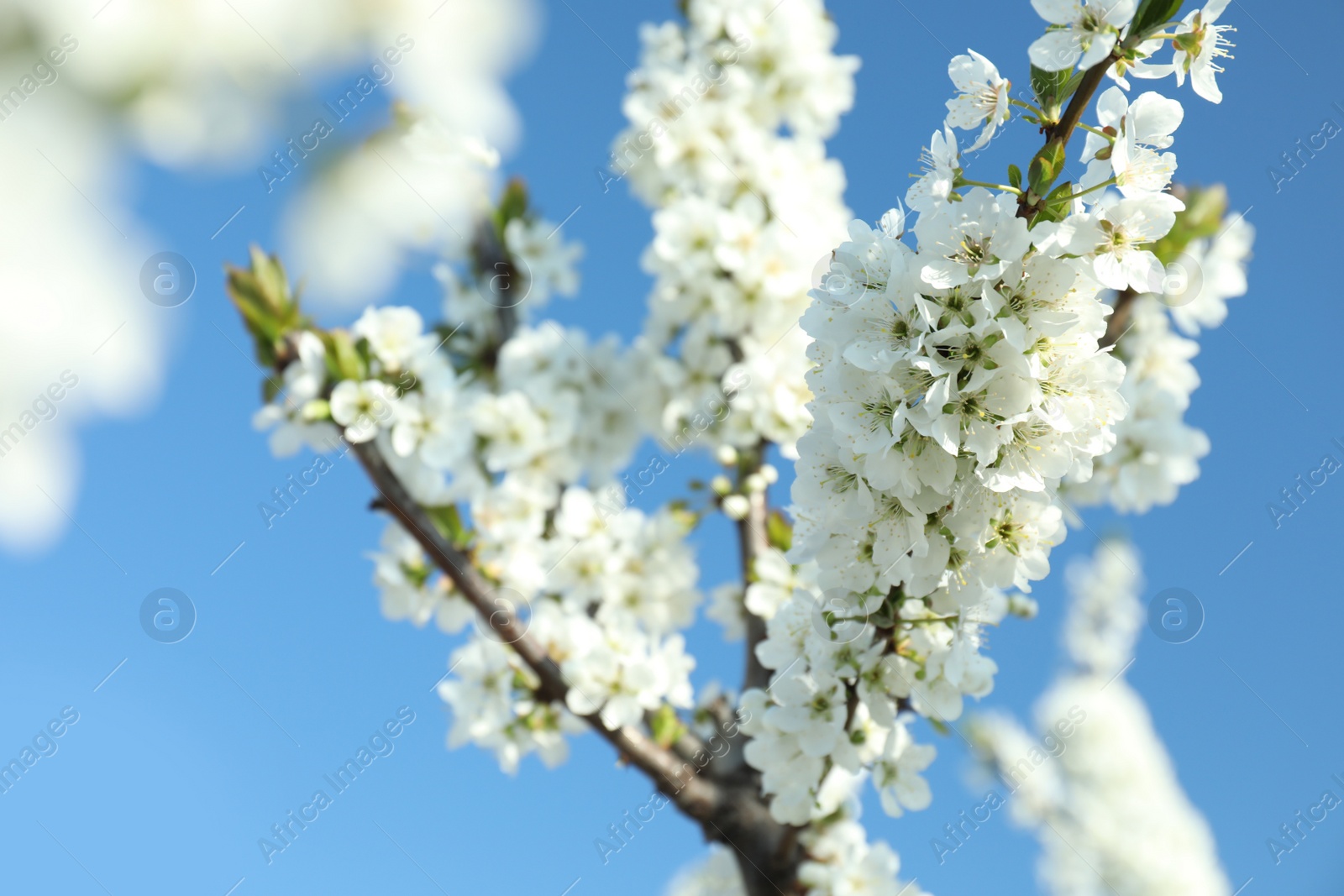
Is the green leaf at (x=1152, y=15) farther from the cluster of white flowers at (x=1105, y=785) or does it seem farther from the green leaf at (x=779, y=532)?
the cluster of white flowers at (x=1105, y=785)

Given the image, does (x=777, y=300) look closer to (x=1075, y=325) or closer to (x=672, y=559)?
(x=672, y=559)

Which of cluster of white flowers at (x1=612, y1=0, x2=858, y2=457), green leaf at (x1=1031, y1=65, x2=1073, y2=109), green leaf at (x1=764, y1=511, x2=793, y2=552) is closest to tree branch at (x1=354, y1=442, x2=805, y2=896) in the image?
green leaf at (x1=764, y1=511, x2=793, y2=552)

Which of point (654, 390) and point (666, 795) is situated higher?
point (654, 390)

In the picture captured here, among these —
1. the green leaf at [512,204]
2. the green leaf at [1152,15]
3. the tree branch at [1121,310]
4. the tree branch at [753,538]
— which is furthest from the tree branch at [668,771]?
the green leaf at [1152,15]

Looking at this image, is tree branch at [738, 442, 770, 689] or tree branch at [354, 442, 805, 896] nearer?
tree branch at [354, 442, 805, 896]

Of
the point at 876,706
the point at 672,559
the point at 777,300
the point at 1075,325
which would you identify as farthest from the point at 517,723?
the point at 1075,325

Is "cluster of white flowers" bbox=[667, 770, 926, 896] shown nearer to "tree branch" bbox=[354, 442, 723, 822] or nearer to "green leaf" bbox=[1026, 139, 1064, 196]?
"tree branch" bbox=[354, 442, 723, 822]
